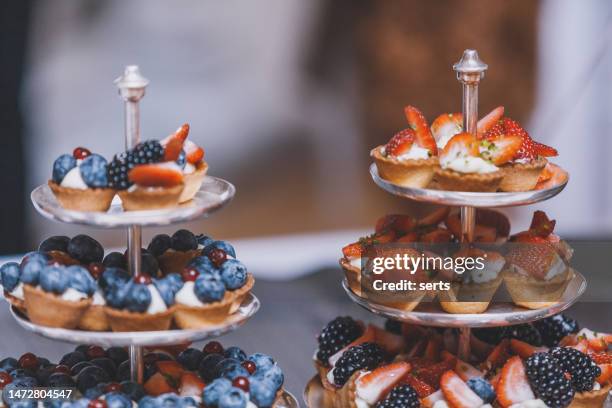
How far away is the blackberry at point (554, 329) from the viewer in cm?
389

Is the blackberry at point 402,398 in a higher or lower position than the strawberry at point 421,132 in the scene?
lower

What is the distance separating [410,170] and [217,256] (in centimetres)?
68

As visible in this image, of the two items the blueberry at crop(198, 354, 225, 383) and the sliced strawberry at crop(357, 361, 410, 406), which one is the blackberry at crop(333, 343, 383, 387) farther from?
the blueberry at crop(198, 354, 225, 383)

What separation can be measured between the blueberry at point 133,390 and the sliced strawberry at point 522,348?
4.48 ft

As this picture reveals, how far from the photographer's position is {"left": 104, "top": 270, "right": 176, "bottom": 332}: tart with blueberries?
9.18 ft

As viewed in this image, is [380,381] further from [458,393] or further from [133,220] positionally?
[133,220]

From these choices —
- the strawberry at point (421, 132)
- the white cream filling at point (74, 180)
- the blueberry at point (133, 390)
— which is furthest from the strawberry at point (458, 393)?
the white cream filling at point (74, 180)

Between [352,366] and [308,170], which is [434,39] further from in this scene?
[352,366]

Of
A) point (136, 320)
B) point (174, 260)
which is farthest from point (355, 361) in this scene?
point (136, 320)

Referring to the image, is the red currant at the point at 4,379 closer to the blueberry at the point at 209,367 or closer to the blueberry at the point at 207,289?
the blueberry at the point at 209,367

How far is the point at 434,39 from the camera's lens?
6.26 metres

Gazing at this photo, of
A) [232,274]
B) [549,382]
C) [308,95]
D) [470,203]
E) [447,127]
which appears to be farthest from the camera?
[308,95]

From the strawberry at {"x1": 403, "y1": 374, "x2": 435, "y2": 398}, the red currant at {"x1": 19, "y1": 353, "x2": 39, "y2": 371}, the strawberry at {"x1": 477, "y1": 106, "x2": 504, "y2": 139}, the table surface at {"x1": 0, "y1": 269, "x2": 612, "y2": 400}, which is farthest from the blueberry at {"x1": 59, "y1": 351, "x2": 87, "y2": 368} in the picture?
the strawberry at {"x1": 477, "y1": 106, "x2": 504, "y2": 139}

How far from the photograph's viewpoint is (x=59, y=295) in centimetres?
284
